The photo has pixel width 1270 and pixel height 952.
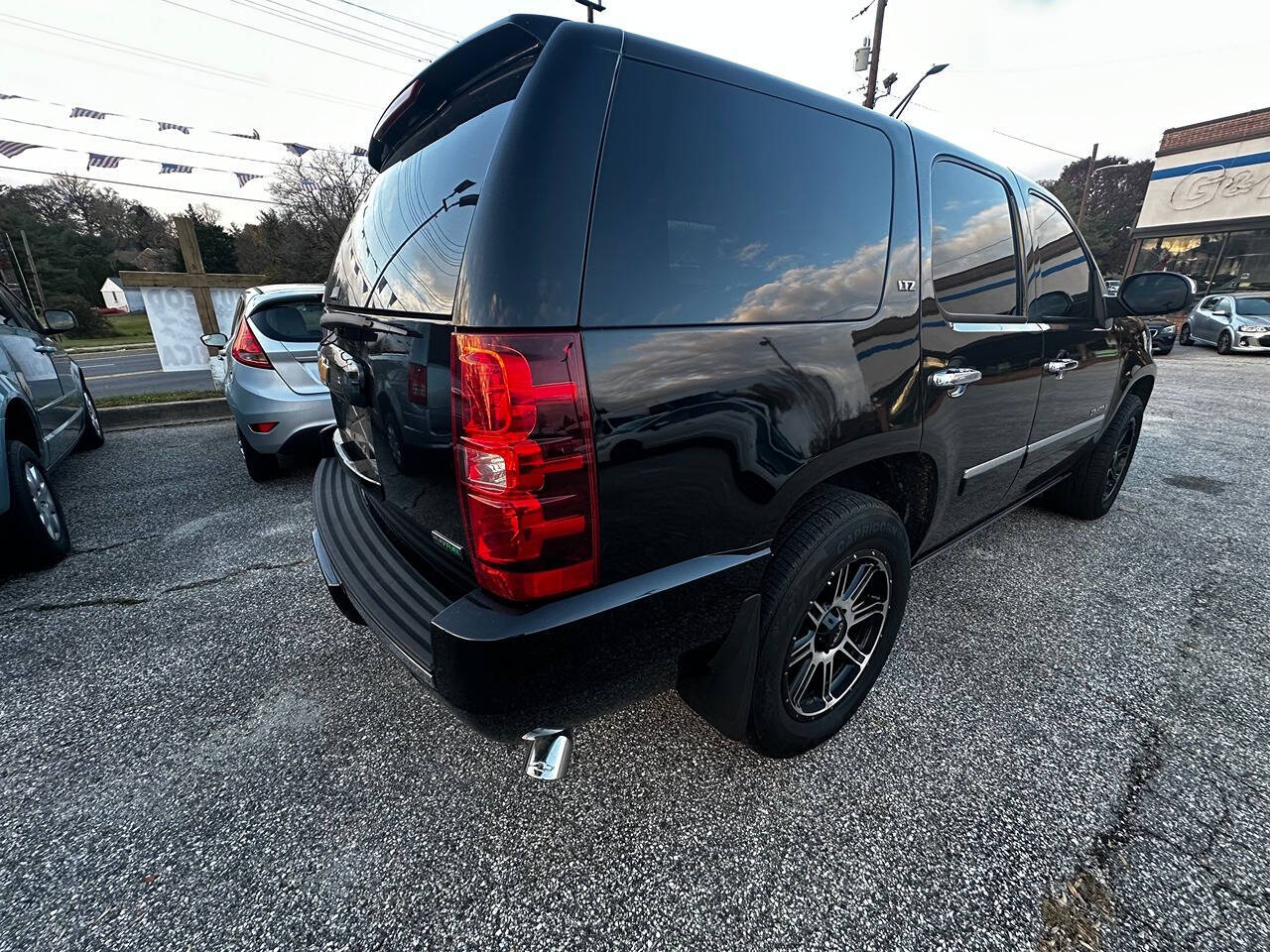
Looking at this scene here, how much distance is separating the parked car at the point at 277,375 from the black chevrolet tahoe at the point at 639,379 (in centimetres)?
214

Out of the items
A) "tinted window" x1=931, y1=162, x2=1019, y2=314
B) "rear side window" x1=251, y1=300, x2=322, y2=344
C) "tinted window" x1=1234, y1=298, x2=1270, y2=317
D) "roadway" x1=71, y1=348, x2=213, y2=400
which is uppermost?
"tinted window" x1=931, y1=162, x2=1019, y2=314

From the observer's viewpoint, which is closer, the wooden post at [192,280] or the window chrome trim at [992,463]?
the window chrome trim at [992,463]

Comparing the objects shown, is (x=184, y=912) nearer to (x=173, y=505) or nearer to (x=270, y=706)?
(x=270, y=706)

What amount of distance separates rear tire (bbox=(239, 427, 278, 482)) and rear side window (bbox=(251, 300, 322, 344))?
0.90 m

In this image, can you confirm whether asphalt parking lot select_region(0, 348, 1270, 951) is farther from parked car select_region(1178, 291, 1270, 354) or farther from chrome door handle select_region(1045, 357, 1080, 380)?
parked car select_region(1178, 291, 1270, 354)

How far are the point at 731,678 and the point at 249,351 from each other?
4.02 m

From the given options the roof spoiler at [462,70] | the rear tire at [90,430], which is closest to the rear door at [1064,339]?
the roof spoiler at [462,70]

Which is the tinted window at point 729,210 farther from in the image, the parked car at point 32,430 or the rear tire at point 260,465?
the rear tire at point 260,465

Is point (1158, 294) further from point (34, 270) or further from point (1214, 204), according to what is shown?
point (34, 270)

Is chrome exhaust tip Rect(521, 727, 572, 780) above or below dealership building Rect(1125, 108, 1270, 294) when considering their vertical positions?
below

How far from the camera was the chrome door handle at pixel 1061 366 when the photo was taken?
7.98 feet

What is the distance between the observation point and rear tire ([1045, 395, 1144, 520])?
3.46m

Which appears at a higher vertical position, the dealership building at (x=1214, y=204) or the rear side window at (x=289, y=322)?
the dealership building at (x=1214, y=204)

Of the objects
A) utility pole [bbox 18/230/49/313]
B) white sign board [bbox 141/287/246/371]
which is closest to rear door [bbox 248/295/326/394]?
white sign board [bbox 141/287/246/371]
